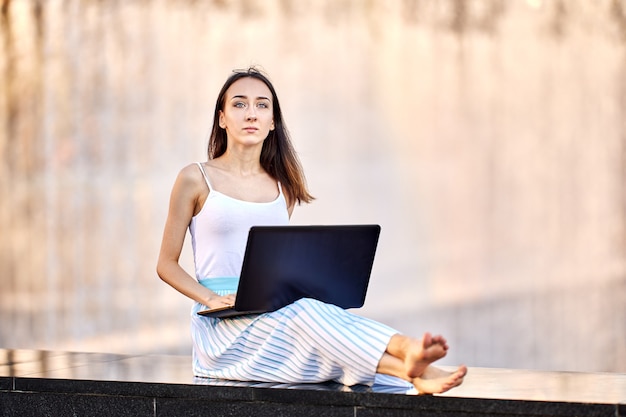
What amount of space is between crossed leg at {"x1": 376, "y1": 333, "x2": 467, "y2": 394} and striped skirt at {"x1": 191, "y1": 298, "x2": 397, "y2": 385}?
3 centimetres

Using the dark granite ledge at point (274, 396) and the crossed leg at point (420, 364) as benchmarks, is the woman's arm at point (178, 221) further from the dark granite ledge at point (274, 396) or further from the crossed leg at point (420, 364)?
the crossed leg at point (420, 364)

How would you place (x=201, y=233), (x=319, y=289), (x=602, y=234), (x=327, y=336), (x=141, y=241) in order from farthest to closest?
(x=141, y=241)
(x=602, y=234)
(x=201, y=233)
(x=319, y=289)
(x=327, y=336)

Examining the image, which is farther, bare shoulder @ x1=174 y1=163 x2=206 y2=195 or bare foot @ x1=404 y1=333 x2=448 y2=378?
bare shoulder @ x1=174 y1=163 x2=206 y2=195

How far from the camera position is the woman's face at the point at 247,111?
3.62 metres

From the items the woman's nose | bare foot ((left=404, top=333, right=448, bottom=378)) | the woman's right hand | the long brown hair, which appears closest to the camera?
bare foot ((left=404, top=333, right=448, bottom=378))

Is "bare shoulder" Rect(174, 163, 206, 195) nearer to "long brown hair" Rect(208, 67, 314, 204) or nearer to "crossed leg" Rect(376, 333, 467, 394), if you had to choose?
"long brown hair" Rect(208, 67, 314, 204)

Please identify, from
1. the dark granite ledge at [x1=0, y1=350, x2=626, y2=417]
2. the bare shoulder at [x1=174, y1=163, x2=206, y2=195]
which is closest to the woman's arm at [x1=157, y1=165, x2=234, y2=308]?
the bare shoulder at [x1=174, y1=163, x2=206, y2=195]

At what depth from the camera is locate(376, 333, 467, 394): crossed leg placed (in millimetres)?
2781

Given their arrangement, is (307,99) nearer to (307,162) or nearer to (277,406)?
(307,162)

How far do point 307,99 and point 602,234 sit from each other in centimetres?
226

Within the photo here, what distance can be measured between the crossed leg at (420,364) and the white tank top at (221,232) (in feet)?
2.37

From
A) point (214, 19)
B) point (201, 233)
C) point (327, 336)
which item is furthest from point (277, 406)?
point (214, 19)

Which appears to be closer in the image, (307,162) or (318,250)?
(318,250)

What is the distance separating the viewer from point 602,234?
25.6 ft
